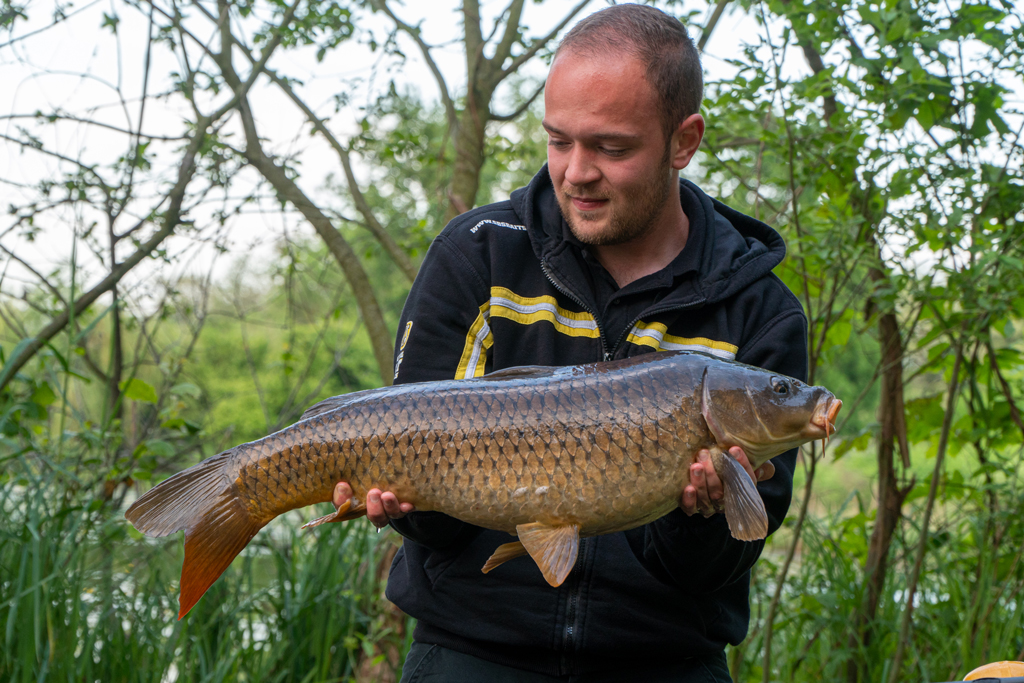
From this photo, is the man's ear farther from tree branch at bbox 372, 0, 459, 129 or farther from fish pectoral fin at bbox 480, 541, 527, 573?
tree branch at bbox 372, 0, 459, 129

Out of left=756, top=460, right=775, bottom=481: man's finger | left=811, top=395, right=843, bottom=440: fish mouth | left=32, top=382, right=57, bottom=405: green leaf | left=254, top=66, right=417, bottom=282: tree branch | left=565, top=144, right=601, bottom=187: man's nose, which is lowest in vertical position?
left=756, top=460, right=775, bottom=481: man's finger

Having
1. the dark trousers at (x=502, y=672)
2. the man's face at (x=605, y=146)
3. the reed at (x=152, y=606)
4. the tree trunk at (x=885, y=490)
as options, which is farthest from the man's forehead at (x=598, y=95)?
the tree trunk at (x=885, y=490)

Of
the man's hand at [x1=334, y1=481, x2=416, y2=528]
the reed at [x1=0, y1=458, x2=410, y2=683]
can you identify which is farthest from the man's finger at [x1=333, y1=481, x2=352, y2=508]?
the reed at [x1=0, y1=458, x2=410, y2=683]

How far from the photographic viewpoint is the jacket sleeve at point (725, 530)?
5.21 ft

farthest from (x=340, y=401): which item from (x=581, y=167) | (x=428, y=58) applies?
(x=428, y=58)

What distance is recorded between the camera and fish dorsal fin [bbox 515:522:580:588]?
4.78 ft

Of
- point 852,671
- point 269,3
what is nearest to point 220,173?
point 269,3

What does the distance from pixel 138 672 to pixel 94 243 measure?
6.35ft

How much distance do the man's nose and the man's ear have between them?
0.21m

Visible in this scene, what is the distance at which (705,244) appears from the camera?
6.11ft

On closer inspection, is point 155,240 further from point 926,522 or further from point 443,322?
point 926,522

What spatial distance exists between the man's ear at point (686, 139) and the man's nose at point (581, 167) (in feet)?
0.70

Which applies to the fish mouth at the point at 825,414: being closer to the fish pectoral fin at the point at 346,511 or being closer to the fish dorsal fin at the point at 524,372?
the fish dorsal fin at the point at 524,372

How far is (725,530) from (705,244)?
2.00ft
